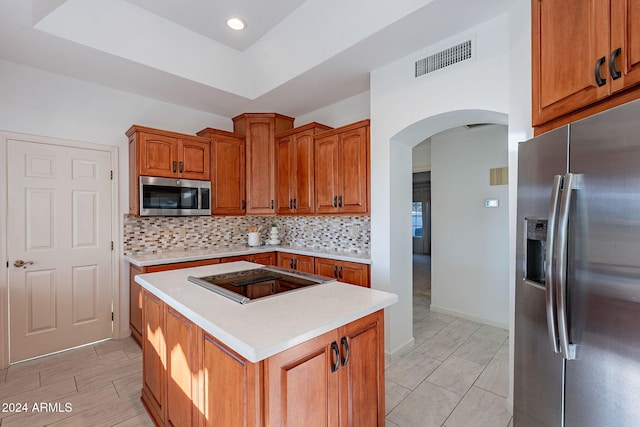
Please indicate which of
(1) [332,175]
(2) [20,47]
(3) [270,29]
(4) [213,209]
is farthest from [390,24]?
(2) [20,47]

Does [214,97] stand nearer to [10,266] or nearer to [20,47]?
[20,47]

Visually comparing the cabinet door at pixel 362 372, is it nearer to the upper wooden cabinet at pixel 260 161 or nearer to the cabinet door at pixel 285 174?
the cabinet door at pixel 285 174

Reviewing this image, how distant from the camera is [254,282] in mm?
1849

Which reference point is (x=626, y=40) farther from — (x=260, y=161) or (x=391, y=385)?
(x=260, y=161)

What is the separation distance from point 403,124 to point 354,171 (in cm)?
70

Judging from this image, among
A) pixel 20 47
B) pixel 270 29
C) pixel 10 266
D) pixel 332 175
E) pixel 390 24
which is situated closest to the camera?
pixel 390 24

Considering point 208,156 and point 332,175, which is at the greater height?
point 208,156

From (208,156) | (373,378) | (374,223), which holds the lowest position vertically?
(373,378)

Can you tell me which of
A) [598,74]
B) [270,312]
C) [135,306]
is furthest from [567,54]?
[135,306]

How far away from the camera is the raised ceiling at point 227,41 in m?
2.25

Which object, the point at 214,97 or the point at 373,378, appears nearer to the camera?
the point at 373,378

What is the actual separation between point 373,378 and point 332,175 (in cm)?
229

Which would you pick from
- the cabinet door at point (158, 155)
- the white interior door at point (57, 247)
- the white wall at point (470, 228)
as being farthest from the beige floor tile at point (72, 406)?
the white wall at point (470, 228)

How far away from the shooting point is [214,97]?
3568mm
